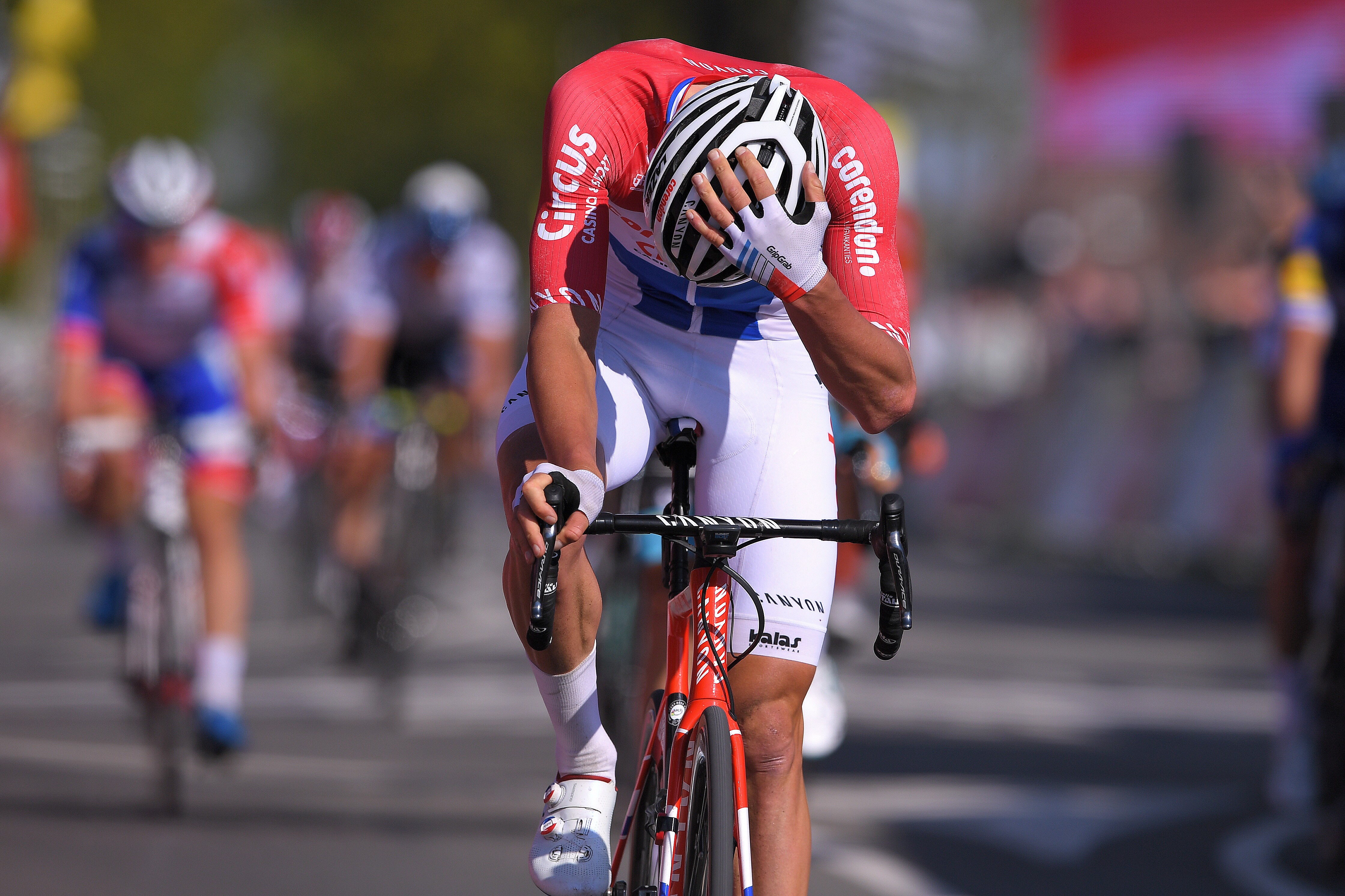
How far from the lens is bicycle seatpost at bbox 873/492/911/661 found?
3.62 m

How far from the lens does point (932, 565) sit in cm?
1745

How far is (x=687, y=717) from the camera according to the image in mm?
3834

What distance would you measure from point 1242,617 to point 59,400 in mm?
8748

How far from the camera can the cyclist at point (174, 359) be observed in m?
7.22

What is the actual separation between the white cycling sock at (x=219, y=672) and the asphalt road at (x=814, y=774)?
0.37 m

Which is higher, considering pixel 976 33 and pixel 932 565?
pixel 976 33

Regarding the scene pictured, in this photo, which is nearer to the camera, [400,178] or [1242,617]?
[1242,617]

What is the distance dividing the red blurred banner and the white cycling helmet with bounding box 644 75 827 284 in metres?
21.4

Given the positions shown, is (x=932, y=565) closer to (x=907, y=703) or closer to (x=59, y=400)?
(x=907, y=703)

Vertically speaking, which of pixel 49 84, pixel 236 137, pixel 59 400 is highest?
pixel 236 137

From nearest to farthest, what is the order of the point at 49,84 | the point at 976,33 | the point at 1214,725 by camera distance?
the point at 1214,725 < the point at 49,84 < the point at 976,33

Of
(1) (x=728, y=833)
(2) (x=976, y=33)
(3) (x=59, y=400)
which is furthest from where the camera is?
(2) (x=976, y=33)

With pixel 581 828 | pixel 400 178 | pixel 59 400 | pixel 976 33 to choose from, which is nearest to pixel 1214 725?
pixel 59 400

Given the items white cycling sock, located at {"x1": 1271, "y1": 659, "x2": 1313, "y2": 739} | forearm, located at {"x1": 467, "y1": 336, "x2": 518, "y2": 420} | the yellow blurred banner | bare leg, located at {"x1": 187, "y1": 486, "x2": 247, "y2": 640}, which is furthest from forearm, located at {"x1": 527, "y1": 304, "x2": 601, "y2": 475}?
the yellow blurred banner
